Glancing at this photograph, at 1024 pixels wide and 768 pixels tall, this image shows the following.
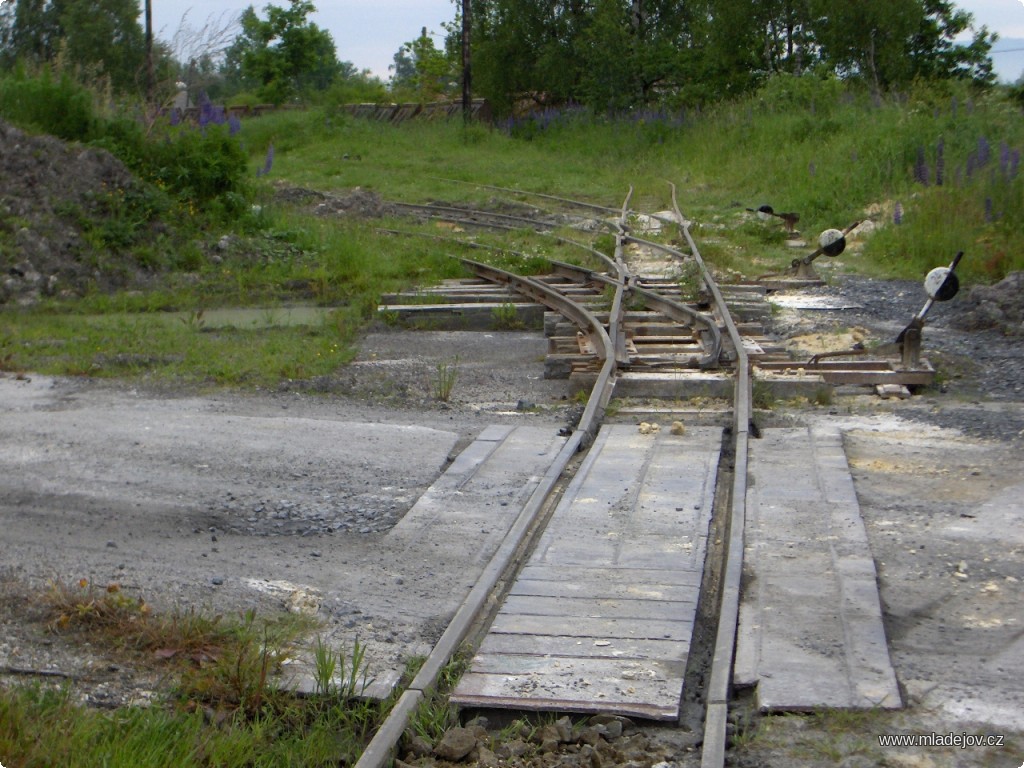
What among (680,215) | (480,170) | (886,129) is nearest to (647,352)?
(680,215)

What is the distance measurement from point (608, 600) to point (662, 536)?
31.3 inches

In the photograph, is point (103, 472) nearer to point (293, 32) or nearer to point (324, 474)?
point (324, 474)

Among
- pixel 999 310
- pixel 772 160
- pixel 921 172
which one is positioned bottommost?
pixel 999 310

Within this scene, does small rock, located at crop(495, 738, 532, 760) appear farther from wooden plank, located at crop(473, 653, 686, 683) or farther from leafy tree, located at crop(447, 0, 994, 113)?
leafy tree, located at crop(447, 0, 994, 113)

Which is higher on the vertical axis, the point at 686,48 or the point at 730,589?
the point at 686,48

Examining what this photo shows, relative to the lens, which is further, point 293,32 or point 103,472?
point 293,32

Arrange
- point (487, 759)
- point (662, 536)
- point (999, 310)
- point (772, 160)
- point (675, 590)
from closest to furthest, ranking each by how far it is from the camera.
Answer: point (487, 759)
point (675, 590)
point (662, 536)
point (999, 310)
point (772, 160)

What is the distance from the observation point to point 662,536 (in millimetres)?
5457

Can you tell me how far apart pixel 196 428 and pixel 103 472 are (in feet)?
3.33

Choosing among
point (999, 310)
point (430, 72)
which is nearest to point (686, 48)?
point (430, 72)

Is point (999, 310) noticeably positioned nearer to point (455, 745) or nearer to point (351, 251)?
point (351, 251)

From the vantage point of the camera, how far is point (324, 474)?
21.9 feet

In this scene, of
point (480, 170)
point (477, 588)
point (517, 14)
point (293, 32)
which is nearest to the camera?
point (477, 588)

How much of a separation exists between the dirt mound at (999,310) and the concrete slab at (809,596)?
437 cm
